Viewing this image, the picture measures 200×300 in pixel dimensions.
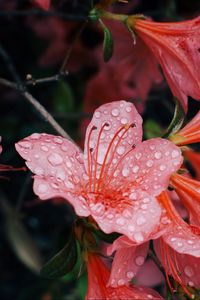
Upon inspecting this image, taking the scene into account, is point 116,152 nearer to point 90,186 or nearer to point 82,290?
point 90,186

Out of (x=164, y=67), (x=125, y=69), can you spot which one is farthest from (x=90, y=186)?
(x=125, y=69)

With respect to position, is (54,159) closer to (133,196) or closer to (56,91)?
(133,196)

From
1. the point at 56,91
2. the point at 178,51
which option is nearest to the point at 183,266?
the point at 178,51

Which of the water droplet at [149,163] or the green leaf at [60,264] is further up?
the water droplet at [149,163]

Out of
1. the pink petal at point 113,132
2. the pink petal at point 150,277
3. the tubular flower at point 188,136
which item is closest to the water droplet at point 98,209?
the pink petal at point 113,132

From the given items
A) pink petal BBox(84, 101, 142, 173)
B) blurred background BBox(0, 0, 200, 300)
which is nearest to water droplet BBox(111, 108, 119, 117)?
pink petal BBox(84, 101, 142, 173)

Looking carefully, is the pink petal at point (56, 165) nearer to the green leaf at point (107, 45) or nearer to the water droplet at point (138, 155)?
the water droplet at point (138, 155)
